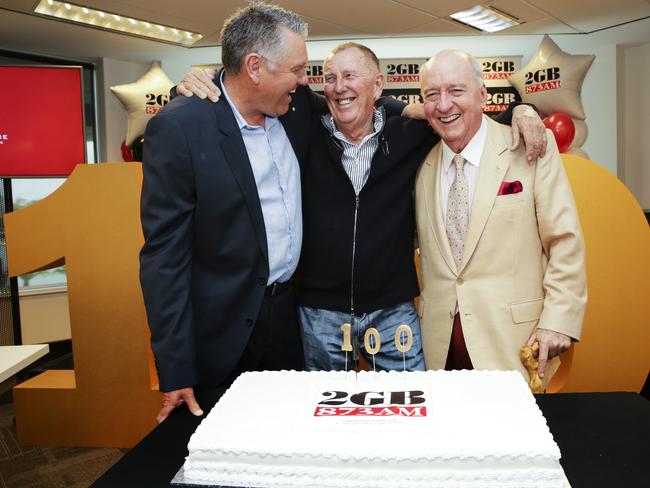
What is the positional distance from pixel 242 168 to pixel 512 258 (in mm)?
923

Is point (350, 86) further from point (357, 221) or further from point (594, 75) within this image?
point (594, 75)

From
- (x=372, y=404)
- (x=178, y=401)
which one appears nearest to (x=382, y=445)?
(x=372, y=404)

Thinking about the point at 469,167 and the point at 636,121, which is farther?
the point at 636,121

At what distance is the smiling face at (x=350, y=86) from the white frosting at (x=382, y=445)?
120 cm

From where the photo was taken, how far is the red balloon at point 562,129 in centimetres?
565

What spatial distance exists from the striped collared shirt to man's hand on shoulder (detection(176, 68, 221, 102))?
470 mm

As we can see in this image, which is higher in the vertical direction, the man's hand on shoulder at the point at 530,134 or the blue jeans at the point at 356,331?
the man's hand on shoulder at the point at 530,134

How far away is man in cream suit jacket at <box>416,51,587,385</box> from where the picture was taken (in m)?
1.85

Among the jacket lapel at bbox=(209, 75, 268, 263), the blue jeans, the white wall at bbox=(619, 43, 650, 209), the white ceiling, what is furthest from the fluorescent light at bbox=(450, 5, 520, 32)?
the jacket lapel at bbox=(209, 75, 268, 263)

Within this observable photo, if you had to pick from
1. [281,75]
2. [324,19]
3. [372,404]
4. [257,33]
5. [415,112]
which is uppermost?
[324,19]

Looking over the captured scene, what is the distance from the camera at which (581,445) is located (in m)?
1.05

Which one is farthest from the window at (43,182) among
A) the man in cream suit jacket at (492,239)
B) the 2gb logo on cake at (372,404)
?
the 2gb logo on cake at (372,404)

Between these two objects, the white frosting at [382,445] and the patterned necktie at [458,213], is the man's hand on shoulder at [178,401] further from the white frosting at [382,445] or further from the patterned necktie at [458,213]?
the patterned necktie at [458,213]

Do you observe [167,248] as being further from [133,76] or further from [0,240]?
[133,76]
